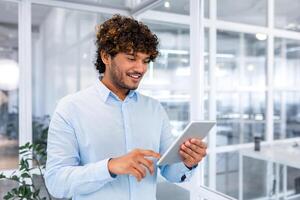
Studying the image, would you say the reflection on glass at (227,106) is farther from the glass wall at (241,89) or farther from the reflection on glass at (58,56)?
the reflection on glass at (58,56)

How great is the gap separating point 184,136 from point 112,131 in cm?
30

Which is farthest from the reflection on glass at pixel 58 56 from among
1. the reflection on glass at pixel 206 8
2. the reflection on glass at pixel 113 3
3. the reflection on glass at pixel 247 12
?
the reflection on glass at pixel 247 12

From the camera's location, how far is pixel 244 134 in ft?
12.3

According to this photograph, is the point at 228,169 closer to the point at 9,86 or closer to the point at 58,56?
the point at 58,56

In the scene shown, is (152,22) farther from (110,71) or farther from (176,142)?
(176,142)

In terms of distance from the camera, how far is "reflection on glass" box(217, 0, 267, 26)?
301cm

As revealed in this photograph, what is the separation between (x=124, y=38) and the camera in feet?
3.79

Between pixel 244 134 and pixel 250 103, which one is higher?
pixel 250 103

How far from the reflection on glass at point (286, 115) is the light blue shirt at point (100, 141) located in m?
2.56

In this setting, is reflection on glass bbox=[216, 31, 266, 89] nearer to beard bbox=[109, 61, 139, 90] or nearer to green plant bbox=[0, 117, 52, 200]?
green plant bbox=[0, 117, 52, 200]

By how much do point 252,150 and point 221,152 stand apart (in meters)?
0.33

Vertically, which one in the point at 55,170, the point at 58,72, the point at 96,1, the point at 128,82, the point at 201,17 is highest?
the point at 96,1

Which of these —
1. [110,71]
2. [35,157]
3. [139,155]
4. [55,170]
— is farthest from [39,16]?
[139,155]

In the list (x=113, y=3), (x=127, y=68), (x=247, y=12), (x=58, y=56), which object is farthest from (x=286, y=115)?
(x=127, y=68)
